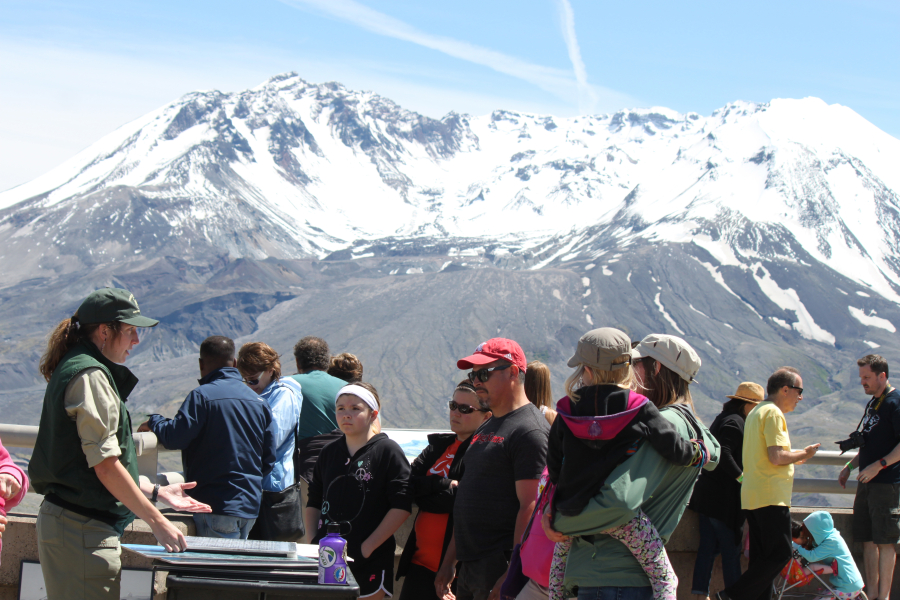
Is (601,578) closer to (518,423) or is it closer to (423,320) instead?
(518,423)

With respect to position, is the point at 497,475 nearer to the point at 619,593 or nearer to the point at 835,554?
Result: the point at 619,593

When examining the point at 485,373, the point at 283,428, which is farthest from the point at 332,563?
the point at 283,428

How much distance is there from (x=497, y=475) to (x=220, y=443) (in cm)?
152

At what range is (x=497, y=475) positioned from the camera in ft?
12.2

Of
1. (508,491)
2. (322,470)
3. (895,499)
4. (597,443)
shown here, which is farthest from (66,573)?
Answer: (895,499)

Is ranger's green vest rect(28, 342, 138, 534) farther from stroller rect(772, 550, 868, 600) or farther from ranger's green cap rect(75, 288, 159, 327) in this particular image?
stroller rect(772, 550, 868, 600)

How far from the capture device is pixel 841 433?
479 ft

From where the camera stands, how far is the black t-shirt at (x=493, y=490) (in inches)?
146

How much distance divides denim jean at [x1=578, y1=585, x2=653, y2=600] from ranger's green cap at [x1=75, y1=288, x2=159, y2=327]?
209 centimetres

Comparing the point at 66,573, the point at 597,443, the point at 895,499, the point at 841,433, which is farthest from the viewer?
the point at 841,433

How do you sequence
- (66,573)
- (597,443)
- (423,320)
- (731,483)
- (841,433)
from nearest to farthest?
(597,443) < (66,573) < (731,483) < (841,433) < (423,320)

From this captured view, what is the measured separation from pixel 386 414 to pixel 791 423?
79.1 metres

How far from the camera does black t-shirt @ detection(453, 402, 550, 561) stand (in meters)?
3.70

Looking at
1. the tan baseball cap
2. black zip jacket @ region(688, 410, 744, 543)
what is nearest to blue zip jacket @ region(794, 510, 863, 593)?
black zip jacket @ region(688, 410, 744, 543)
